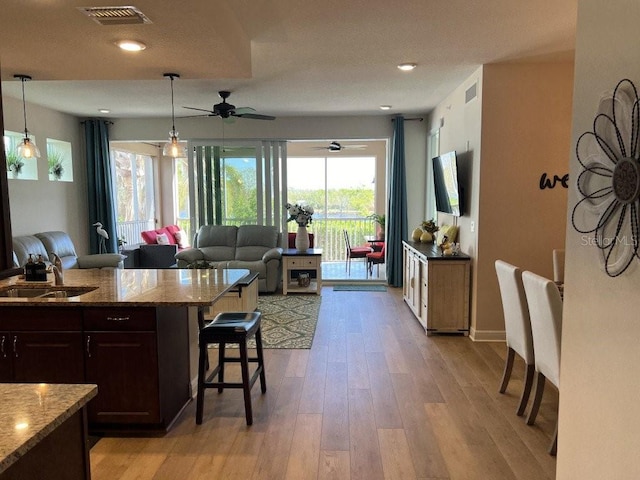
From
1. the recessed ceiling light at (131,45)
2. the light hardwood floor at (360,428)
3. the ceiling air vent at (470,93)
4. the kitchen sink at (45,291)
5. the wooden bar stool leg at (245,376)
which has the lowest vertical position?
the light hardwood floor at (360,428)

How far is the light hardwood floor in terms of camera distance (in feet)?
7.86

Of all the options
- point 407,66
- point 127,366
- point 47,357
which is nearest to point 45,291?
point 47,357

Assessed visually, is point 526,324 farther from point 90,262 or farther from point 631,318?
point 90,262

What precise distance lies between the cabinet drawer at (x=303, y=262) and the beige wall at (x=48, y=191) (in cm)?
347

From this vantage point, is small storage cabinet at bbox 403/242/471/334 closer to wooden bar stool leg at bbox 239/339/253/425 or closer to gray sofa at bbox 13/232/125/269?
wooden bar stool leg at bbox 239/339/253/425

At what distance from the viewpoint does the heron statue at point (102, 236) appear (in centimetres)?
686

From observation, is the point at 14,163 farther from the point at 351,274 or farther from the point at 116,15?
the point at 351,274

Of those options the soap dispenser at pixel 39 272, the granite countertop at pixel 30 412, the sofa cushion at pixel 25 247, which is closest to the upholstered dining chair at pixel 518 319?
the granite countertop at pixel 30 412

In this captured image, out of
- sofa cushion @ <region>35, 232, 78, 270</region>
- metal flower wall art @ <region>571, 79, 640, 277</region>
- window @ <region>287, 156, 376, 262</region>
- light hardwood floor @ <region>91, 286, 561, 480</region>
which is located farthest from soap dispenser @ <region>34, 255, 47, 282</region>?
window @ <region>287, 156, 376, 262</region>

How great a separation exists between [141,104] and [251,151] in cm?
A: 182

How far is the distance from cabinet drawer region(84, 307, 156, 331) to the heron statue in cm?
471

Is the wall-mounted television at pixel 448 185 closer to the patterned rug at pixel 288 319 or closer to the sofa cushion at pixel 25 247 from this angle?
the patterned rug at pixel 288 319

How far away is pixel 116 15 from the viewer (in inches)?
94.0

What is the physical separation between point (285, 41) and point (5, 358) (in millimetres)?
2925
